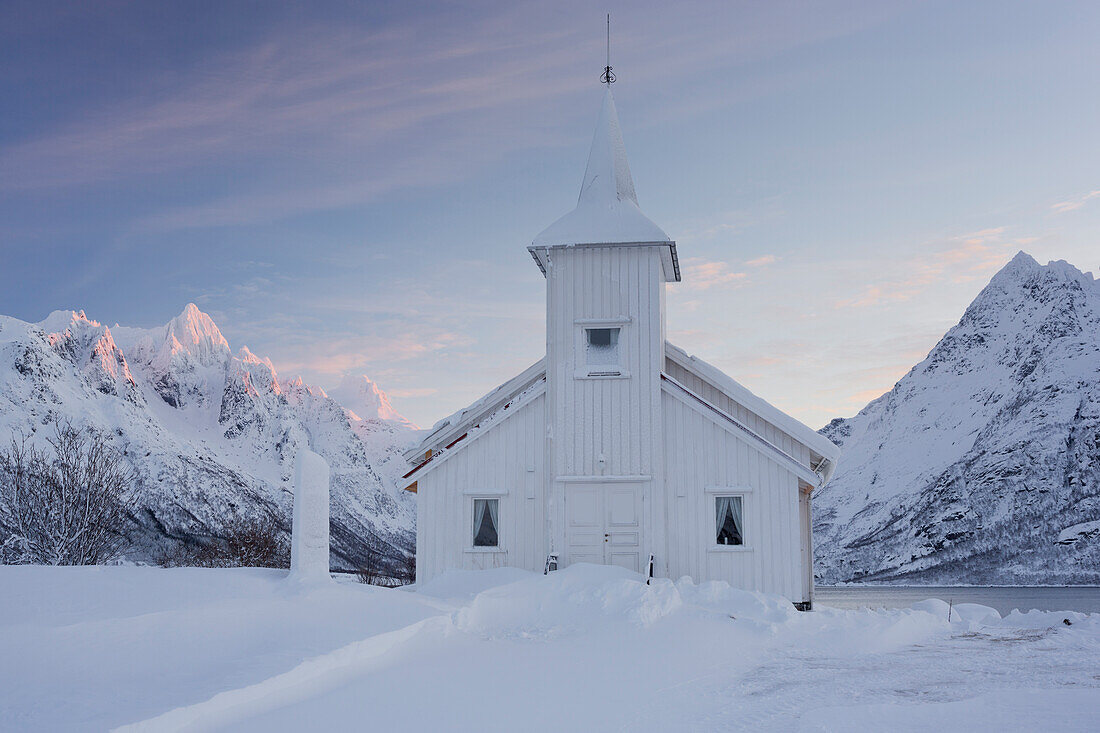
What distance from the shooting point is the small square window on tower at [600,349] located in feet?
68.1

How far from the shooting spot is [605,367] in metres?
20.7

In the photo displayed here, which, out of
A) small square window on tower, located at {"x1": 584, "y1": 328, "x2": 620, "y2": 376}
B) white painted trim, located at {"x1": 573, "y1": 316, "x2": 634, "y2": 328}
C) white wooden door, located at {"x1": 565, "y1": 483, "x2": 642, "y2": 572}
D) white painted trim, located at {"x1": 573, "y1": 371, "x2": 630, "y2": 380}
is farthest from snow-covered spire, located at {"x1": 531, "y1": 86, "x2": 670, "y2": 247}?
white wooden door, located at {"x1": 565, "y1": 483, "x2": 642, "y2": 572}

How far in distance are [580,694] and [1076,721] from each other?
4.28m

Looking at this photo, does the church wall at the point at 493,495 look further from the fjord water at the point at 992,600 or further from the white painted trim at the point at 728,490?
the fjord water at the point at 992,600

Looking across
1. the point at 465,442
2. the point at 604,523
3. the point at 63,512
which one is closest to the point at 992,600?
the point at 604,523

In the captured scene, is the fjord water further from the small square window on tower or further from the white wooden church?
the small square window on tower

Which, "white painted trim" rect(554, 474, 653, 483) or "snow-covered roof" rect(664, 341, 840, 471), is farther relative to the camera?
"snow-covered roof" rect(664, 341, 840, 471)

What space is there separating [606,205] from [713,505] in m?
7.40

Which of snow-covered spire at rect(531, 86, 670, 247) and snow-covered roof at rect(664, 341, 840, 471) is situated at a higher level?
snow-covered spire at rect(531, 86, 670, 247)

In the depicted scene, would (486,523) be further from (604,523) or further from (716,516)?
(716,516)

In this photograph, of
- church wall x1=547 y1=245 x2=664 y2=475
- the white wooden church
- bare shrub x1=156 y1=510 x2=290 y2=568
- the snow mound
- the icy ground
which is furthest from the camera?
bare shrub x1=156 y1=510 x2=290 y2=568

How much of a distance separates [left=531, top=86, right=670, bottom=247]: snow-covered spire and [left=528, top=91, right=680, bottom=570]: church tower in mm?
45

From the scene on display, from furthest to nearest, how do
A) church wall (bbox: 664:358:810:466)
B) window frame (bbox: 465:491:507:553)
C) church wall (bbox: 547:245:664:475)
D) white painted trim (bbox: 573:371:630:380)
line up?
church wall (bbox: 664:358:810:466), window frame (bbox: 465:491:507:553), white painted trim (bbox: 573:371:630:380), church wall (bbox: 547:245:664:475)

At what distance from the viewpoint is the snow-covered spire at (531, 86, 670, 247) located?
21.0m
